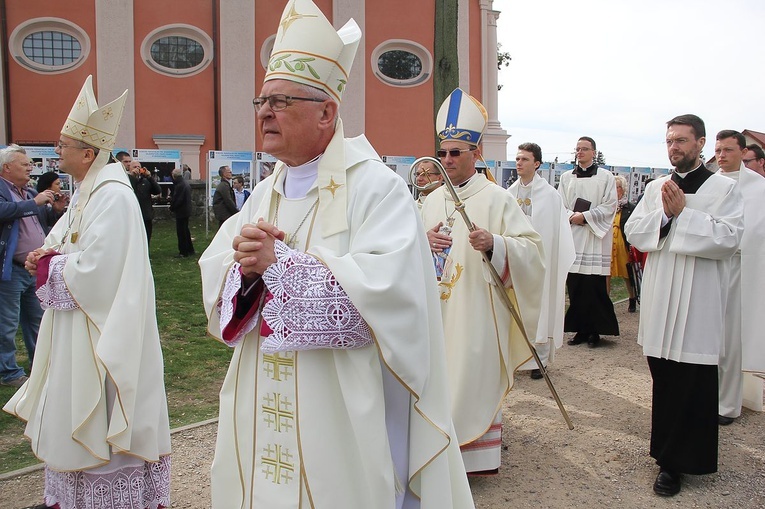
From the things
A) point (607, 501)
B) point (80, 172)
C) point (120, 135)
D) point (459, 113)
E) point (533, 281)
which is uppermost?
point (120, 135)

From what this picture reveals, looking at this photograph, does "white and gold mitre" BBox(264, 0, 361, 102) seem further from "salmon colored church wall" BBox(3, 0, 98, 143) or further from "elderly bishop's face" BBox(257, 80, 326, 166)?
"salmon colored church wall" BBox(3, 0, 98, 143)

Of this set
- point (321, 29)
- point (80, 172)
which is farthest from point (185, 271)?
point (321, 29)

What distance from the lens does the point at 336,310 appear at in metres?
2.19

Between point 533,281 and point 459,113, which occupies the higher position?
point 459,113

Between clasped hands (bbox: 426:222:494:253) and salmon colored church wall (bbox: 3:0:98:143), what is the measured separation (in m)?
18.9

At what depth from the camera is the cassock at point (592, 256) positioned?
8391mm

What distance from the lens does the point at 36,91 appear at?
20.0m

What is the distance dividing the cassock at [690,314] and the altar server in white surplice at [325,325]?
7.96ft

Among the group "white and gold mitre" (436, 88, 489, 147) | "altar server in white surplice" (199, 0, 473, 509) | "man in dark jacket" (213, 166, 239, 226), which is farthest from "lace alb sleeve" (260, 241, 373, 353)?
"man in dark jacket" (213, 166, 239, 226)

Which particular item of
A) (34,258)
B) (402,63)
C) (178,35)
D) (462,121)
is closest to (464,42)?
(402,63)

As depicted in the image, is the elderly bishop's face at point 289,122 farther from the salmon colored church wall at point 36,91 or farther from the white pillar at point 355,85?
the salmon colored church wall at point 36,91

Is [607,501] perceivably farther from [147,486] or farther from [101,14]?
[101,14]

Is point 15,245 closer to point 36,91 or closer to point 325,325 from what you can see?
point 325,325

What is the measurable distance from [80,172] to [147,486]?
1907 millimetres
